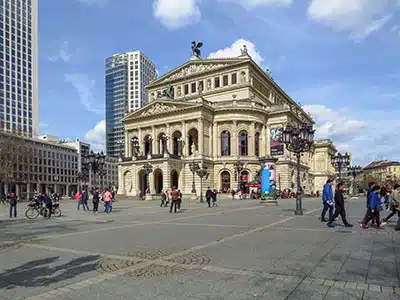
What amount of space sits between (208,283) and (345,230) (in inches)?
333

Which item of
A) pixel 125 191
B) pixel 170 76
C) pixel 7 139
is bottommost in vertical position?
pixel 125 191

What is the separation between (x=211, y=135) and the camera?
6156 cm

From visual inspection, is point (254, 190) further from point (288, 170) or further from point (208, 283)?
Result: point (208, 283)

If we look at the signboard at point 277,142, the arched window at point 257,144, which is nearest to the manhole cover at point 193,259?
the signboard at point 277,142

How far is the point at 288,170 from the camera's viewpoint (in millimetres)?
61875

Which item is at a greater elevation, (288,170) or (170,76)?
(170,76)

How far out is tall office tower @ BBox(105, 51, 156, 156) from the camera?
158 meters

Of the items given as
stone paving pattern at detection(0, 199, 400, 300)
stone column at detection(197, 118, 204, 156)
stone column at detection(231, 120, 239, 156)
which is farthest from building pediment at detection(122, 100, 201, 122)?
stone paving pattern at detection(0, 199, 400, 300)

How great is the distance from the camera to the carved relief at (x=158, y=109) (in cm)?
6168

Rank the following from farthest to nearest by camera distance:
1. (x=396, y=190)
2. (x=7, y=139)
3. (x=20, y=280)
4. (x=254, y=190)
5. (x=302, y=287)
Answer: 1. (x=7, y=139)
2. (x=254, y=190)
3. (x=396, y=190)
4. (x=20, y=280)
5. (x=302, y=287)

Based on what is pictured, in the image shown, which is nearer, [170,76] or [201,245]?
[201,245]

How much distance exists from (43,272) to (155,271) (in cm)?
222

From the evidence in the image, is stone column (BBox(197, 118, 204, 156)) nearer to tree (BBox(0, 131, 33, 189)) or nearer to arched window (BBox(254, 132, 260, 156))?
arched window (BBox(254, 132, 260, 156))

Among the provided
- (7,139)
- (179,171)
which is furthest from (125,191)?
(7,139)
